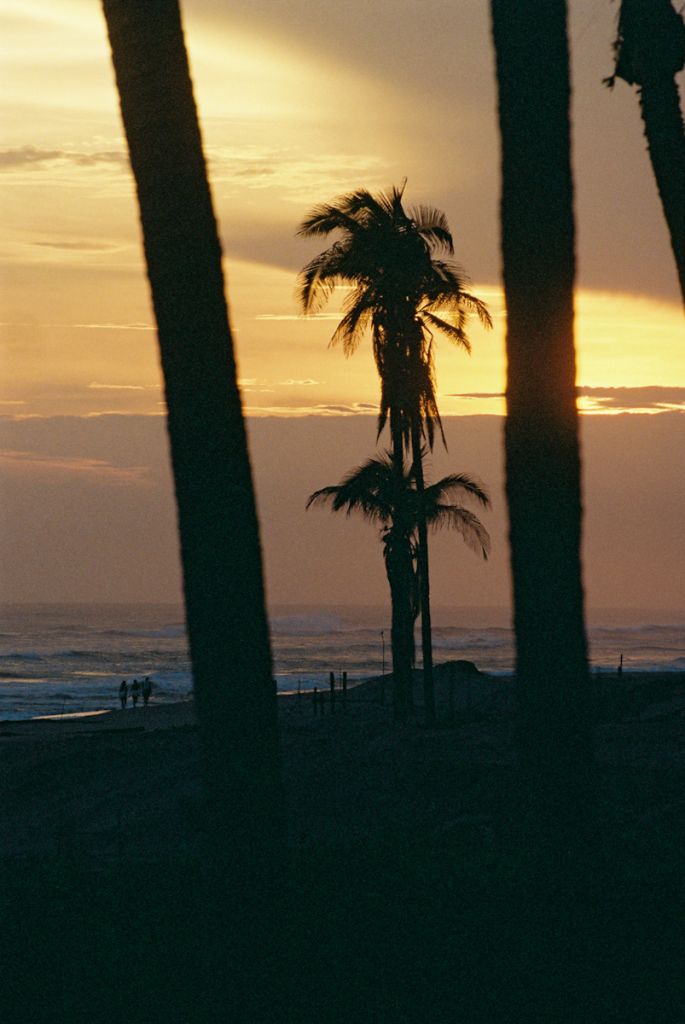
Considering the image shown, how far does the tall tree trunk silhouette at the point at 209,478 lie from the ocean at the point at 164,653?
53758mm

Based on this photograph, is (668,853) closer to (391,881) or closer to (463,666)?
(391,881)

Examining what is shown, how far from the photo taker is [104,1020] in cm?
641

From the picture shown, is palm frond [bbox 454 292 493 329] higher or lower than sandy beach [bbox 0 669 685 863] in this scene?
higher

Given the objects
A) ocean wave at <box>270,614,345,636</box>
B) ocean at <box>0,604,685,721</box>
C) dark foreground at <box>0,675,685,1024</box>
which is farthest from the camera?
ocean wave at <box>270,614,345,636</box>

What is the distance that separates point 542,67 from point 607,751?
14.7 m

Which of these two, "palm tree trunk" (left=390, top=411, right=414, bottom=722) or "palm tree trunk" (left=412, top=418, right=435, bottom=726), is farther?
"palm tree trunk" (left=390, top=411, right=414, bottom=722)

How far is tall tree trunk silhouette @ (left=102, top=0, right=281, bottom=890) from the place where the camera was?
6.07m

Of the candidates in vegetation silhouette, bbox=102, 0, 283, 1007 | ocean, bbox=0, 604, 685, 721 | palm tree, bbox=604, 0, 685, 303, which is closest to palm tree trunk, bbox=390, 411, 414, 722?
palm tree, bbox=604, 0, 685, 303

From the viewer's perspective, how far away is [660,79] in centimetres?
1299

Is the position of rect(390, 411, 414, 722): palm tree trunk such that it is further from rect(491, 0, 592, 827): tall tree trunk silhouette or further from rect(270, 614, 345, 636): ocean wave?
rect(270, 614, 345, 636): ocean wave

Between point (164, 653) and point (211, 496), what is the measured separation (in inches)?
3881

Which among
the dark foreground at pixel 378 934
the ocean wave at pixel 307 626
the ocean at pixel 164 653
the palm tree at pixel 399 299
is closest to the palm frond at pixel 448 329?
the palm tree at pixel 399 299

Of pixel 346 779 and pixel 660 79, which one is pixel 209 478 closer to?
pixel 660 79

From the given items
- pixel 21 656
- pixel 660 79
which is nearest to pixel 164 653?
pixel 21 656
